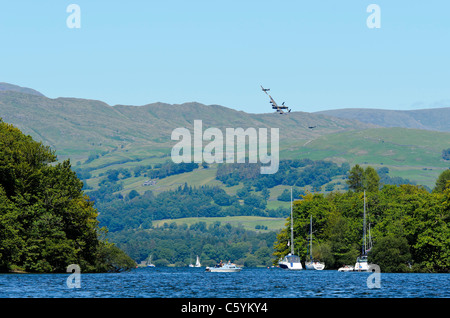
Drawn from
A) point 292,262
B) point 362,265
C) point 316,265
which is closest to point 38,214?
point 362,265

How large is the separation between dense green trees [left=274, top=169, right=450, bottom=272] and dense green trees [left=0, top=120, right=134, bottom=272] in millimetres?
59379

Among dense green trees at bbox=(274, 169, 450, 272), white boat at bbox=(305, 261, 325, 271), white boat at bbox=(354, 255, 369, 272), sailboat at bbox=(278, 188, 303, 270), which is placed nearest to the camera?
dense green trees at bbox=(274, 169, 450, 272)

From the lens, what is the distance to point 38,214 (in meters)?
107

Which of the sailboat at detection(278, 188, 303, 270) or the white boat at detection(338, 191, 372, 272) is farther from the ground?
the white boat at detection(338, 191, 372, 272)

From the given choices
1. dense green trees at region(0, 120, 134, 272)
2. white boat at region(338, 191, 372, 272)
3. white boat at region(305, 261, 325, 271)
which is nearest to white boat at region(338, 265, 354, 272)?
white boat at region(338, 191, 372, 272)

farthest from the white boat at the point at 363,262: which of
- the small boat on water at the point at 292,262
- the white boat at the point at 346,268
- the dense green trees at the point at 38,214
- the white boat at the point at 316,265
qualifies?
the dense green trees at the point at 38,214

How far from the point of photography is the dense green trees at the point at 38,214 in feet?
331

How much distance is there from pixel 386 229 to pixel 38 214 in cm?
7518

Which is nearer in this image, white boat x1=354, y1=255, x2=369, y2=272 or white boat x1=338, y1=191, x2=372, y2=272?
white boat x1=354, y1=255, x2=369, y2=272

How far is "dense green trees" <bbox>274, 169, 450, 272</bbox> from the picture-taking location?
439ft

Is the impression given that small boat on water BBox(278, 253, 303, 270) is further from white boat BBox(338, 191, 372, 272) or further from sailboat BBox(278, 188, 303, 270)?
white boat BBox(338, 191, 372, 272)

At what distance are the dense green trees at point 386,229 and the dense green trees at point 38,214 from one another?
5938 cm
